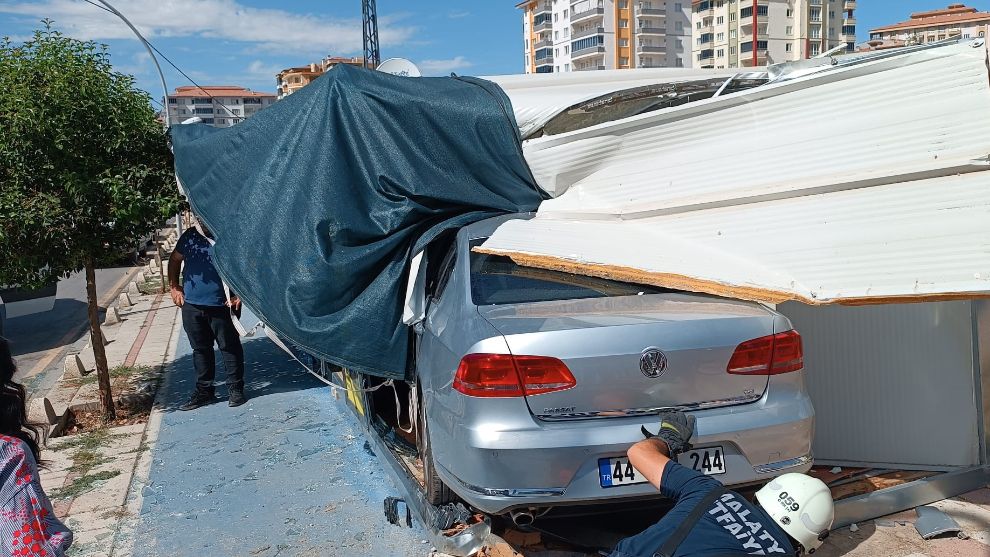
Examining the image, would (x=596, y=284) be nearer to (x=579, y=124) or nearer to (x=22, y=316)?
(x=579, y=124)

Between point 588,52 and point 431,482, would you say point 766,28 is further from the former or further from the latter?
point 431,482

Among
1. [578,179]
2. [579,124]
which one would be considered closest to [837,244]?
[578,179]

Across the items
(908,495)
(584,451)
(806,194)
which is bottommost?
(908,495)

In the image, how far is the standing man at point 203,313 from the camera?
270 inches

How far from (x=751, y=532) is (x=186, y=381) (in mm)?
7203

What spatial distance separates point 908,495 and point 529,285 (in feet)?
7.61

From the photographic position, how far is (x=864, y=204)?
3.59m

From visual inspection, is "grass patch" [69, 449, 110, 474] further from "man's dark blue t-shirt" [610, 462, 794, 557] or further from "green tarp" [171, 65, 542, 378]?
"man's dark blue t-shirt" [610, 462, 794, 557]

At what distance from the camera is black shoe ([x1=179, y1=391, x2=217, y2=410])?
711cm

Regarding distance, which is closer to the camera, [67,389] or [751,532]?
[751,532]

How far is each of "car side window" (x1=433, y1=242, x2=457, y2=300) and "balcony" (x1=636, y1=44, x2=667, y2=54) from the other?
4181 inches

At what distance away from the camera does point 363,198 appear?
4805 mm

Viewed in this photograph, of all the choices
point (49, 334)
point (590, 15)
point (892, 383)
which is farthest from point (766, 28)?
point (892, 383)

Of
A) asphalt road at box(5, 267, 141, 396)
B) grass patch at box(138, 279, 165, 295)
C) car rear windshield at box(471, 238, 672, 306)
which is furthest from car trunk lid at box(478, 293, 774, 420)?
grass patch at box(138, 279, 165, 295)
